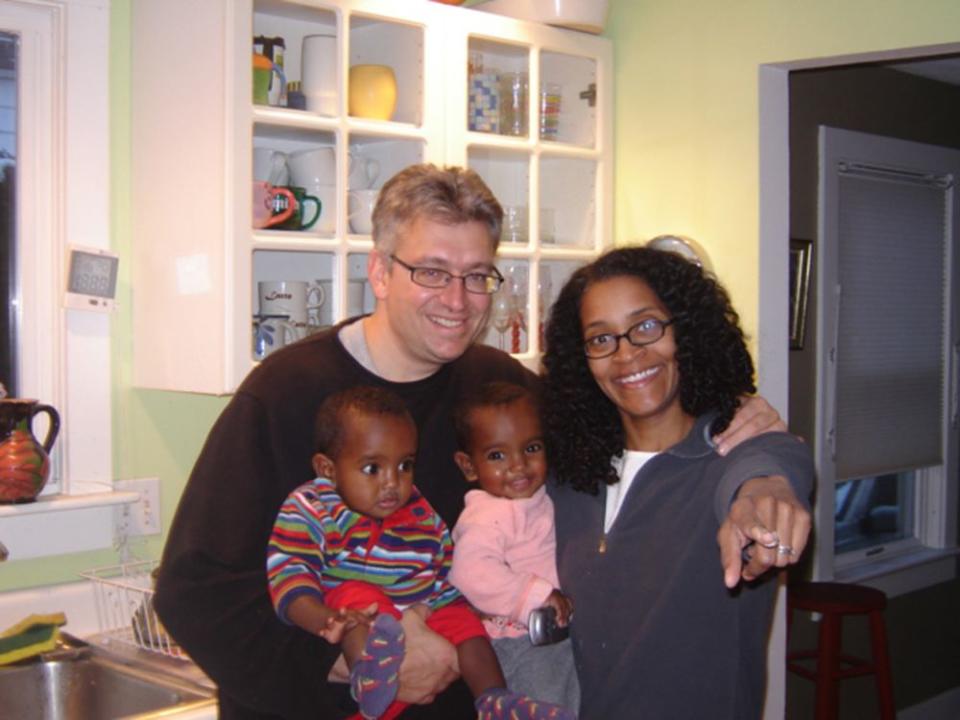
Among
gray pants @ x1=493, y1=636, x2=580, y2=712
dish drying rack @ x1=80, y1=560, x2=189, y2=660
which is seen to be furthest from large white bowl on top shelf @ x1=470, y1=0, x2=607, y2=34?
gray pants @ x1=493, y1=636, x2=580, y2=712

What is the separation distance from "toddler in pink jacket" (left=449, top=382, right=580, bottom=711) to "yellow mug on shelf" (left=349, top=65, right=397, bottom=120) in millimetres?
1022

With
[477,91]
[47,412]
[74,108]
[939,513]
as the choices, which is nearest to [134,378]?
[47,412]

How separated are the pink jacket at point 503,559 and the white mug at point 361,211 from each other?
3.27 ft

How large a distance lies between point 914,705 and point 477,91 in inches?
128

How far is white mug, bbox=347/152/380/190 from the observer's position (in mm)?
2586

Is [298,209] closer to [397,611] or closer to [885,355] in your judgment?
[397,611]

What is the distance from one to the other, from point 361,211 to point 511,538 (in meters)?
1.10

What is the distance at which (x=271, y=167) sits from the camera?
2.47 meters

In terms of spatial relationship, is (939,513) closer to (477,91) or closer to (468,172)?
(477,91)

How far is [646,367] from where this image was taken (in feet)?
5.12

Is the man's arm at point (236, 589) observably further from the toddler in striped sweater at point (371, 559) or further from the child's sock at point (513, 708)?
the child's sock at point (513, 708)

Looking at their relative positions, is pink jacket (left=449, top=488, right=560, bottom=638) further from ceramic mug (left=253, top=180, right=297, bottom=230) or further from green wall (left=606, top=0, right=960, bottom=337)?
A: green wall (left=606, top=0, right=960, bottom=337)

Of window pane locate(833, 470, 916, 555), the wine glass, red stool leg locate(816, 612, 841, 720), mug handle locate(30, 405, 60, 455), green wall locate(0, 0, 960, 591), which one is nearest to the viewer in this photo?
mug handle locate(30, 405, 60, 455)

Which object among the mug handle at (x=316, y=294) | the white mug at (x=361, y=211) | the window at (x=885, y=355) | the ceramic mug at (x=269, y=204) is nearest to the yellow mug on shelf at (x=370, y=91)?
the white mug at (x=361, y=211)
